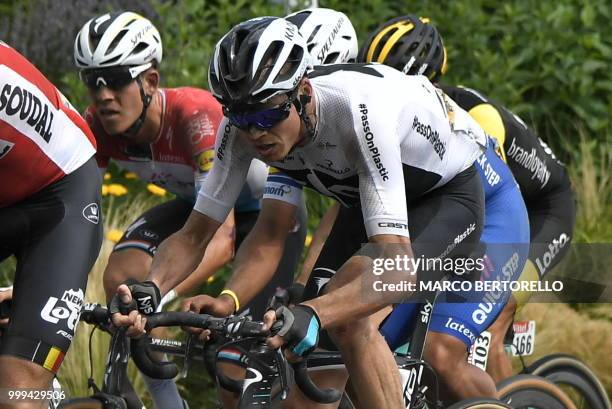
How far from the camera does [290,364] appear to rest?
4.84m

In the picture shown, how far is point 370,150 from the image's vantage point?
490cm

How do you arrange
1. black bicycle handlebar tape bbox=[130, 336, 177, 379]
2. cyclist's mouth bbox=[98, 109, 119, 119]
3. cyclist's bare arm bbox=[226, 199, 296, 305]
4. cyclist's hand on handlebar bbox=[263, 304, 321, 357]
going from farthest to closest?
cyclist's mouth bbox=[98, 109, 119, 119], cyclist's bare arm bbox=[226, 199, 296, 305], black bicycle handlebar tape bbox=[130, 336, 177, 379], cyclist's hand on handlebar bbox=[263, 304, 321, 357]

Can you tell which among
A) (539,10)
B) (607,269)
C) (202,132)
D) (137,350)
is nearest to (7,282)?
(202,132)

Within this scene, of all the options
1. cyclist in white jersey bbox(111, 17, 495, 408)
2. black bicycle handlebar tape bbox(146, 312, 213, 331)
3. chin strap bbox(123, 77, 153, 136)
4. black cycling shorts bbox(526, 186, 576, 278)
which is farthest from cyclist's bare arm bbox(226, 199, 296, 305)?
black cycling shorts bbox(526, 186, 576, 278)

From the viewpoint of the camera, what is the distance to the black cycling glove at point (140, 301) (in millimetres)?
4801

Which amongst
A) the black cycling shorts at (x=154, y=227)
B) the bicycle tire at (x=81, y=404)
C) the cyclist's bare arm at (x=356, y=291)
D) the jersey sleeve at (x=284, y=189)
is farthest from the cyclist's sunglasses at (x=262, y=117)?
the black cycling shorts at (x=154, y=227)

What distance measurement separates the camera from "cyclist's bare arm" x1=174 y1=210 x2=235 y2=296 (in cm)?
628

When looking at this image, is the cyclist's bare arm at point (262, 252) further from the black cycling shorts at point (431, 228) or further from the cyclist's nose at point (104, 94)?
the cyclist's nose at point (104, 94)

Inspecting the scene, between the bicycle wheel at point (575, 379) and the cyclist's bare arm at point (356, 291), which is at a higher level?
the cyclist's bare arm at point (356, 291)

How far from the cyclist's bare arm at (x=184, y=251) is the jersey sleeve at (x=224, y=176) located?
5 centimetres

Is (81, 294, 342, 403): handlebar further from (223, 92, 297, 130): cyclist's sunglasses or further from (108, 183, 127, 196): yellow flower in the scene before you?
(108, 183, 127, 196): yellow flower

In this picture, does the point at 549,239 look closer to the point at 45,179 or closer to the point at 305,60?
the point at 305,60

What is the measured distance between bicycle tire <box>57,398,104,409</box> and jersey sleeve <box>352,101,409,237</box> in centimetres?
125

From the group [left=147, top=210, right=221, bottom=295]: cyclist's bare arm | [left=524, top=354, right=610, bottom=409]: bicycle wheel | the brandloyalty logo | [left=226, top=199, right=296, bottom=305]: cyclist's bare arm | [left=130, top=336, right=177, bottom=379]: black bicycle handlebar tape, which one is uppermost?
the brandloyalty logo
